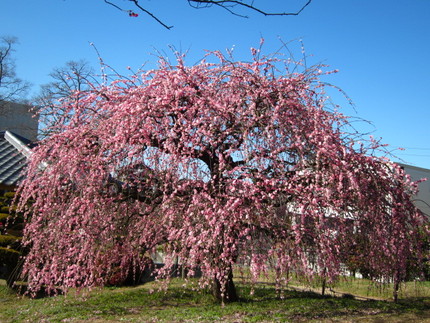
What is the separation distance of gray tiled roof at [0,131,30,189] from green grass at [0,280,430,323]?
112 inches

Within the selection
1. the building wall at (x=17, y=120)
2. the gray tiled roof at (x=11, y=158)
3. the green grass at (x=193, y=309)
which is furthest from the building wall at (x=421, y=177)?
the building wall at (x=17, y=120)

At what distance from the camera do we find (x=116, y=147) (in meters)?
5.91

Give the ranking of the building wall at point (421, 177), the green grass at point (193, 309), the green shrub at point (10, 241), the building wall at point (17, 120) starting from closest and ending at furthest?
1. the green grass at point (193, 309)
2. the green shrub at point (10, 241)
3. the building wall at point (421, 177)
4. the building wall at point (17, 120)

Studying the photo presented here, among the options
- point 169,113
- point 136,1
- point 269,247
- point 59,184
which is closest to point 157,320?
point 269,247

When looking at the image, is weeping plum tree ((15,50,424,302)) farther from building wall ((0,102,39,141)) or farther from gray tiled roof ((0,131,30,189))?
building wall ((0,102,39,141))

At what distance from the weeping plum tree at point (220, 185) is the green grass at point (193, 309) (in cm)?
72

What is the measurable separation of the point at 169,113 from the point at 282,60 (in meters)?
2.08

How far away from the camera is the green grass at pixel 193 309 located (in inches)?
249

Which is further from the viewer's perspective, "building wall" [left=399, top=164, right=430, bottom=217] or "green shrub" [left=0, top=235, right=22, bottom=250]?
"building wall" [left=399, top=164, right=430, bottom=217]

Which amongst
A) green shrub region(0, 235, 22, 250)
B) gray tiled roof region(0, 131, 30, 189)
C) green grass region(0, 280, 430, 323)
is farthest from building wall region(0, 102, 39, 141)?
green grass region(0, 280, 430, 323)

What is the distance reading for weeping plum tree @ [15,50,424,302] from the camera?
530cm

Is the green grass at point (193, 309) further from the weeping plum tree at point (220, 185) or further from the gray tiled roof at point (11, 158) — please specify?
the gray tiled roof at point (11, 158)

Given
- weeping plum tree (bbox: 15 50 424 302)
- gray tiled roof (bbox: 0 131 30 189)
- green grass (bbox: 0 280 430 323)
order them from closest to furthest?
weeping plum tree (bbox: 15 50 424 302) < green grass (bbox: 0 280 430 323) < gray tiled roof (bbox: 0 131 30 189)

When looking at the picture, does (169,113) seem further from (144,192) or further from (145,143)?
(144,192)
